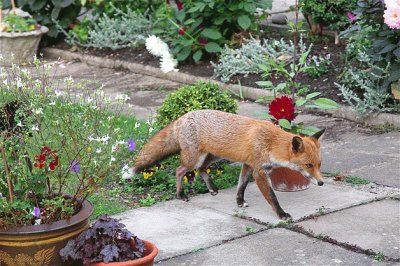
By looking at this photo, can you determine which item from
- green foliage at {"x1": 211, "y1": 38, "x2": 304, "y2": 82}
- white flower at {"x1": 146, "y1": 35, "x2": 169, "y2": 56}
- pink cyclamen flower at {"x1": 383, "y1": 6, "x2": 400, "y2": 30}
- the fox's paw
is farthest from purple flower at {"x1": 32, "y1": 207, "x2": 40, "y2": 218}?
white flower at {"x1": 146, "y1": 35, "x2": 169, "y2": 56}

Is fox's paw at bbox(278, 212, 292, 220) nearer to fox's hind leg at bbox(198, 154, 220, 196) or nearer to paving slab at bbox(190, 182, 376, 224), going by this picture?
paving slab at bbox(190, 182, 376, 224)

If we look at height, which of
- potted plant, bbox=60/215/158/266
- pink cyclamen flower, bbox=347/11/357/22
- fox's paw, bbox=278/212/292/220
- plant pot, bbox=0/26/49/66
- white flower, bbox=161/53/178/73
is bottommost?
plant pot, bbox=0/26/49/66

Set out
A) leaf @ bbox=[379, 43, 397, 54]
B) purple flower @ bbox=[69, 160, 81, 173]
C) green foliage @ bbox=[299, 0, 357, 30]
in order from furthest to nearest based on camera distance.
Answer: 1. green foliage @ bbox=[299, 0, 357, 30]
2. leaf @ bbox=[379, 43, 397, 54]
3. purple flower @ bbox=[69, 160, 81, 173]

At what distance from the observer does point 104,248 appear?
473 centimetres

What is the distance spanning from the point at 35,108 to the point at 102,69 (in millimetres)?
6961

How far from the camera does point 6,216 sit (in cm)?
487

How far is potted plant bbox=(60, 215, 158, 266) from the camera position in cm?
471

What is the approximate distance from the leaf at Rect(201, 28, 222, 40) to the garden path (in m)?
3.45

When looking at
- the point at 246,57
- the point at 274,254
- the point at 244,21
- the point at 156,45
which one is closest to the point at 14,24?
the point at 156,45

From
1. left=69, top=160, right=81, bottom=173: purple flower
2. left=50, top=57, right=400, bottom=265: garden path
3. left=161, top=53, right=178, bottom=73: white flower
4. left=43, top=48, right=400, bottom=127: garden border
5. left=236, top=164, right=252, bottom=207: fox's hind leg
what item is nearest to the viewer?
left=69, top=160, right=81, bottom=173: purple flower

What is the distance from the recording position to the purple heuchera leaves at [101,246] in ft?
15.5

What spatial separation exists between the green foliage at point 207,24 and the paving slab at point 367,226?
4915mm

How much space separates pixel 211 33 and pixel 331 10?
1611 millimetres

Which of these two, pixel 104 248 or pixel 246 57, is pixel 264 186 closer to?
pixel 104 248
